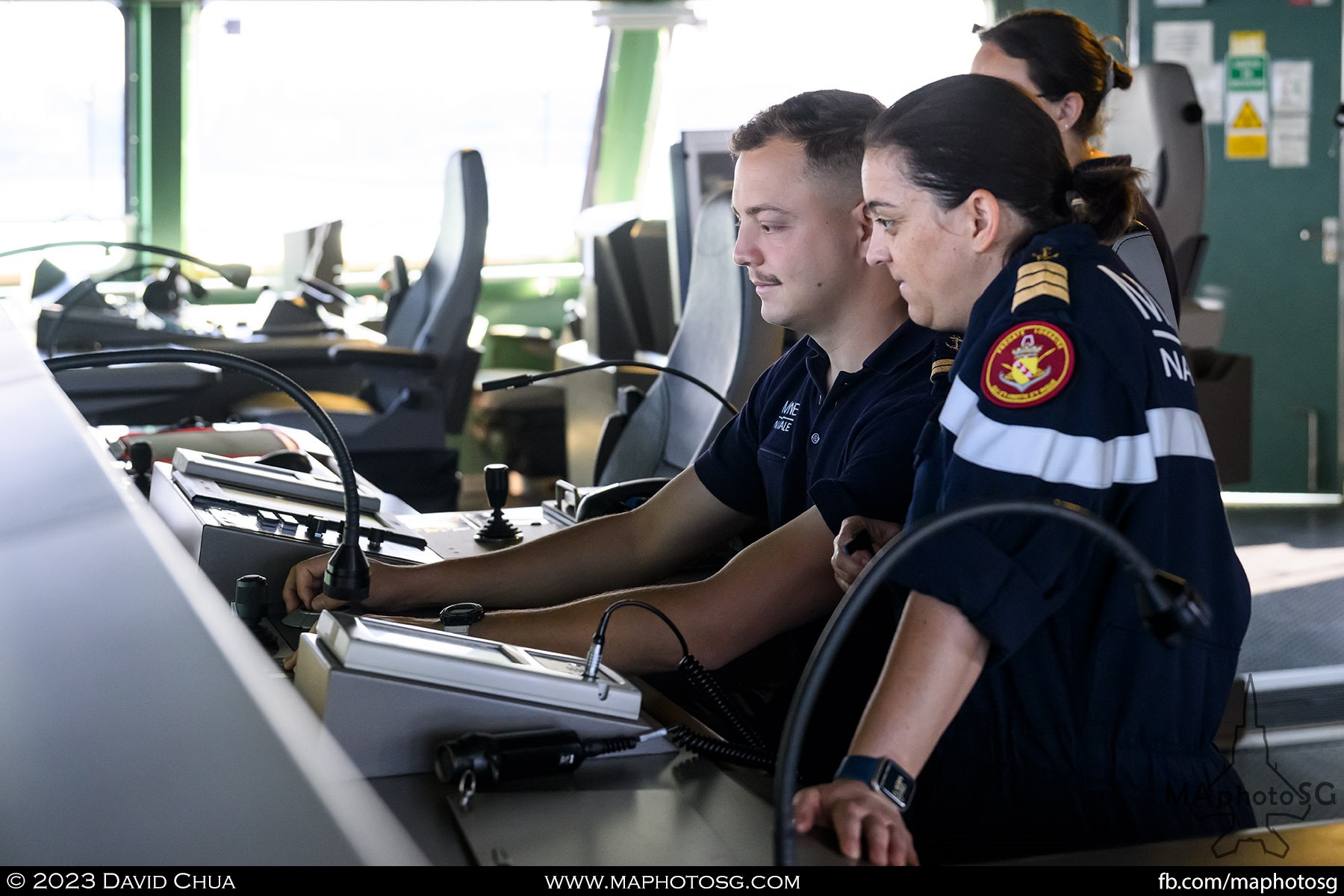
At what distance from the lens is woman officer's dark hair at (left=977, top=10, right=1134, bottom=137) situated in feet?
6.93

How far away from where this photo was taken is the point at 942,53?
6.69 meters

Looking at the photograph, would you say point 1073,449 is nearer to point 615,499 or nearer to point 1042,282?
point 1042,282

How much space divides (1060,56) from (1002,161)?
3.49ft

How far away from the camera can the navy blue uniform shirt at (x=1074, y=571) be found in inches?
41.8

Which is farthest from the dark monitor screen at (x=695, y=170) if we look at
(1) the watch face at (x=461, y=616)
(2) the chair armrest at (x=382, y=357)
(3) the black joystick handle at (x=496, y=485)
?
(1) the watch face at (x=461, y=616)

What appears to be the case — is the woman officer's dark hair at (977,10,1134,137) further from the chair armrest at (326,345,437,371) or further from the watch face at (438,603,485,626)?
the chair armrest at (326,345,437,371)

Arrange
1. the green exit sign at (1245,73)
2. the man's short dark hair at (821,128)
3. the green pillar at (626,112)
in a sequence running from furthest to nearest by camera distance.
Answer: the green pillar at (626,112)
the green exit sign at (1245,73)
the man's short dark hair at (821,128)

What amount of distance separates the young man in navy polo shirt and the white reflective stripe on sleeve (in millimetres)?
353

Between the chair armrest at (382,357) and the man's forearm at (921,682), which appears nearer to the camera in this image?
the man's forearm at (921,682)

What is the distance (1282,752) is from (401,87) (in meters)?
4.84

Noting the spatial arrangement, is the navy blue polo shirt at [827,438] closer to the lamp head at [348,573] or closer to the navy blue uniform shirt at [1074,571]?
the navy blue uniform shirt at [1074,571]

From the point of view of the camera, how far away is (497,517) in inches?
77.5

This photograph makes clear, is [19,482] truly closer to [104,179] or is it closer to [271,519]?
[271,519]

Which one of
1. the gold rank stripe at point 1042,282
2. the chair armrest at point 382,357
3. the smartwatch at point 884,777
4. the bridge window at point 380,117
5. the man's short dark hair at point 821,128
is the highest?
the bridge window at point 380,117
